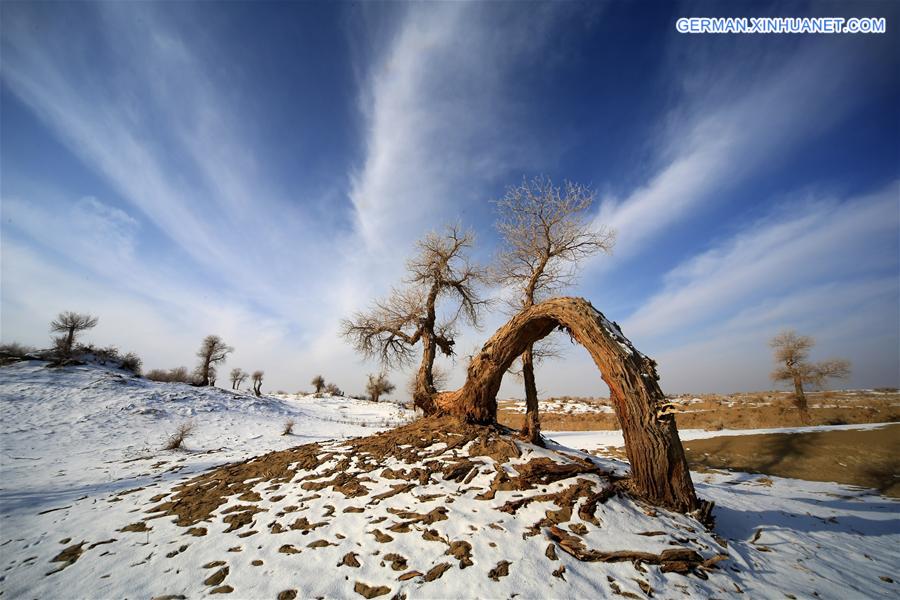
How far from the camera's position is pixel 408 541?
3.65 meters

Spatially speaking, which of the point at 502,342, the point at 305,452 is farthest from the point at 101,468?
the point at 502,342

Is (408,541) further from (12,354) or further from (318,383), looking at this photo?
(318,383)

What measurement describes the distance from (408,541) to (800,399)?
98.3ft

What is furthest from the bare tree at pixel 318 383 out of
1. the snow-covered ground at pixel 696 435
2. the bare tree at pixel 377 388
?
the snow-covered ground at pixel 696 435

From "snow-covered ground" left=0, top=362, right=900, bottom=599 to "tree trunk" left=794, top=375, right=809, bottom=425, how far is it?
16.5 m

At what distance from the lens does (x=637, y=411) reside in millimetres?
4859

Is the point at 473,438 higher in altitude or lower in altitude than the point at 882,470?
higher

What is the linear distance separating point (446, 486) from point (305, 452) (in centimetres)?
413

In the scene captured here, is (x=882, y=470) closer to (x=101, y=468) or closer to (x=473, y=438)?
(x=473, y=438)

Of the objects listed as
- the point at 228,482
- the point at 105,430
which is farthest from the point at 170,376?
the point at 228,482

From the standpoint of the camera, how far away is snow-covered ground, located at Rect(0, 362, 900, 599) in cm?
313

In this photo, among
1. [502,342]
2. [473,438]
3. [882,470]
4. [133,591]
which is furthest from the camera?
[882,470]

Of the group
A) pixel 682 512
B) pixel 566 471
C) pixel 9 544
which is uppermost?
pixel 566 471

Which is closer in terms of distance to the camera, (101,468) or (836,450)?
(101,468)
